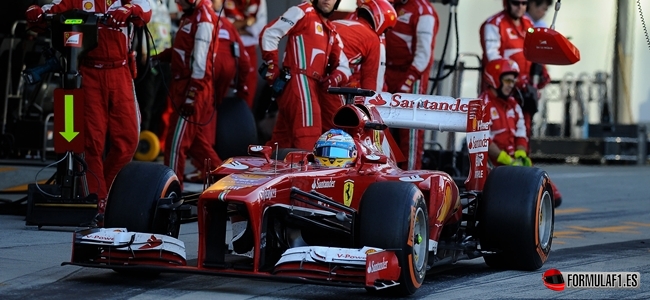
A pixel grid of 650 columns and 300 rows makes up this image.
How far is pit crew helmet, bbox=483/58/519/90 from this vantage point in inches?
508

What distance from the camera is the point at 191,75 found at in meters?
11.7

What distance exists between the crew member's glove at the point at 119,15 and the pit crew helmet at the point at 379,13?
2377 mm

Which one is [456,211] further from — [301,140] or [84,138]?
[84,138]

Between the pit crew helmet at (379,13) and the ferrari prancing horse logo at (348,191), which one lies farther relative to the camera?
the pit crew helmet at (379,13)

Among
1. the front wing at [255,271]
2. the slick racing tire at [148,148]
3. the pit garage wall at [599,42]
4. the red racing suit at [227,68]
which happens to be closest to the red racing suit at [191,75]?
the red racing suit at [227,68]

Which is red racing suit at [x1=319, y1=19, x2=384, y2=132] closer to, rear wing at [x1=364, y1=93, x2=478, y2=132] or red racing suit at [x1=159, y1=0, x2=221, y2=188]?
red racing suit at [x1=159, y1=0, x2=221, y2=188]

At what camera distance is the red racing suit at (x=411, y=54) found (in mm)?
12438

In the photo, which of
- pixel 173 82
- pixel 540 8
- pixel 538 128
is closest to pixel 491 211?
pixel 173 82

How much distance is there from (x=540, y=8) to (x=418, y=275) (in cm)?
805

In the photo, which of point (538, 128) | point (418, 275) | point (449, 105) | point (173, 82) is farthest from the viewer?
point (538, 128)

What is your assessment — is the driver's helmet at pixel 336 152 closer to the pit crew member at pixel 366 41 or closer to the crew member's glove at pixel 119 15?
the crew member's glove at pixel 119 15

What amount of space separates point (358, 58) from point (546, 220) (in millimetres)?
3074

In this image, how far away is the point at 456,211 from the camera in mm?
8391

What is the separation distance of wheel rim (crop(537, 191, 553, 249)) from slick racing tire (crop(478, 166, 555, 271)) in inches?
8.0
